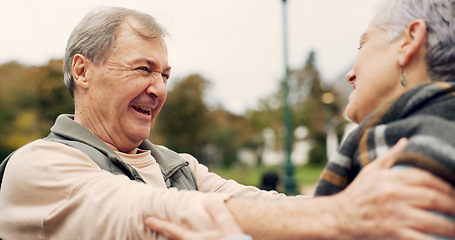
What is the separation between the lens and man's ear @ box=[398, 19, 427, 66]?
165 centimetres

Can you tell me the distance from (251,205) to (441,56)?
3.04ft

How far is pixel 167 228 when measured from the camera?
5.26 feet

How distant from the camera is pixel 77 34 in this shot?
2.68 metres

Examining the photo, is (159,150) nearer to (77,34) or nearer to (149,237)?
(77,34)

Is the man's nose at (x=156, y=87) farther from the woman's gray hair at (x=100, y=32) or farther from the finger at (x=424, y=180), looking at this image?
the finger at (x=424, y=180)

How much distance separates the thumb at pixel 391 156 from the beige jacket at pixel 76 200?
1.90ft

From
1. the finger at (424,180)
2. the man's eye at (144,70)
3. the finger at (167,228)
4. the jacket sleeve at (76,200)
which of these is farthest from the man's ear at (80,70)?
the finger at (424,180)

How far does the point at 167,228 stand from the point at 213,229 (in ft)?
0.58

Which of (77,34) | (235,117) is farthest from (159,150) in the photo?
(235,117)

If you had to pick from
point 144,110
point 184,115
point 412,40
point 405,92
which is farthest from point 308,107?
point 405,92

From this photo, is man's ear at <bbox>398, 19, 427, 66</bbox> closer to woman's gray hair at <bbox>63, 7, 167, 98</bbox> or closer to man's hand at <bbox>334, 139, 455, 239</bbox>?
man's hand at <bbox>334, 139, 455, 239</bbox>

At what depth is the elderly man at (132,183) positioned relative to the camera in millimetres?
1334

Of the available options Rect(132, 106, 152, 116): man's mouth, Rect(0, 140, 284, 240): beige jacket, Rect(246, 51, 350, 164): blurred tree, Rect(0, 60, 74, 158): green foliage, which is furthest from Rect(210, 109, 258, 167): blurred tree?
Rect(0, 140, 284, 240): beige jacket

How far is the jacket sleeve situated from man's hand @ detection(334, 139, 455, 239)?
516 mm
